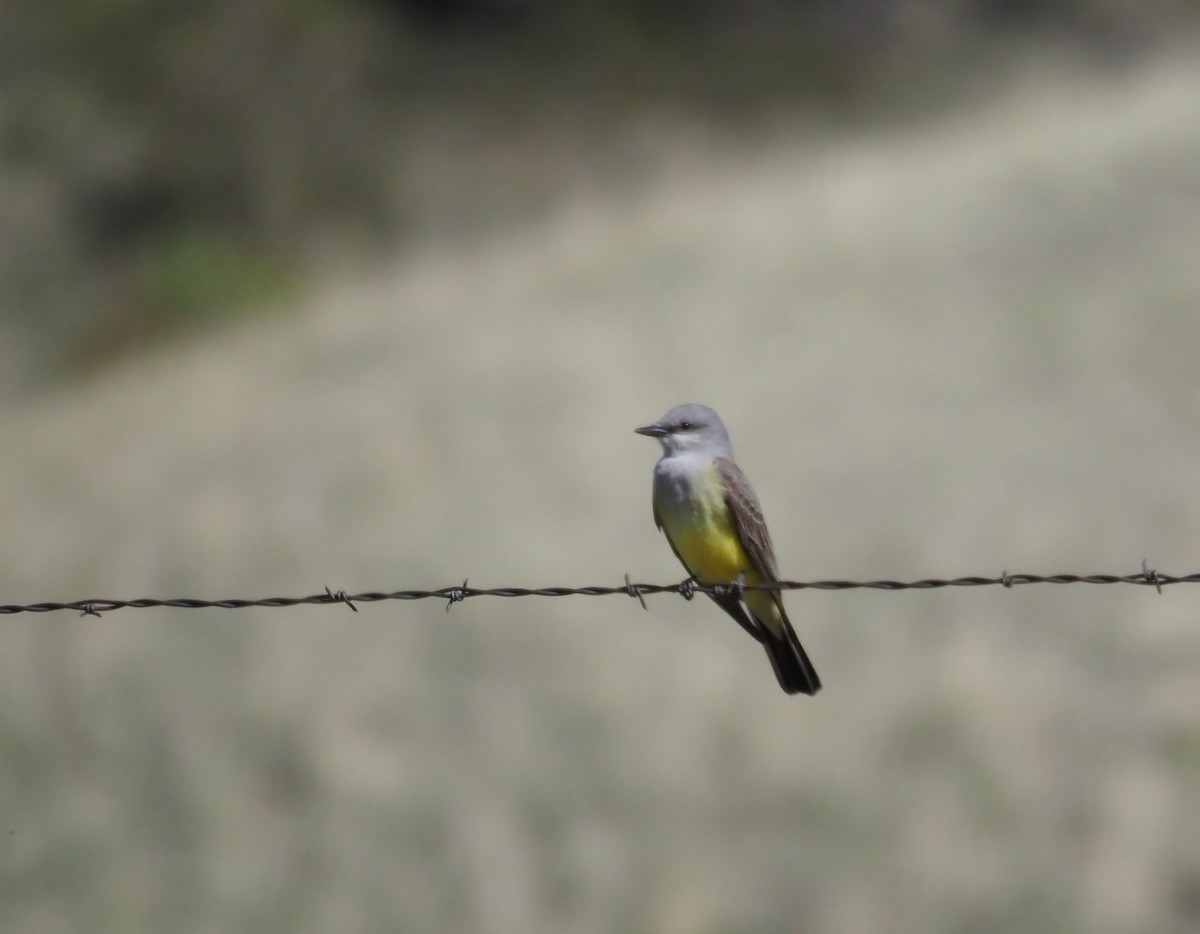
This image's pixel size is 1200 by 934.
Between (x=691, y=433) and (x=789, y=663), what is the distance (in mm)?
1087

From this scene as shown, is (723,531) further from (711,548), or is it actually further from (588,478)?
(588,478)

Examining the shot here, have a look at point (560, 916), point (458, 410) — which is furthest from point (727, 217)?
point (560, 916)

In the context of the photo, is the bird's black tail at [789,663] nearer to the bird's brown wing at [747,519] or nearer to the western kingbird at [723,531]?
the western kingbird at [723,531]

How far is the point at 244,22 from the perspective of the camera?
2923 centimetres

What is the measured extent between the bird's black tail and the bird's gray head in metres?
0.84

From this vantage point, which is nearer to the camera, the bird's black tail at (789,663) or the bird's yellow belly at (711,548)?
the bird's black tail at (789,663)

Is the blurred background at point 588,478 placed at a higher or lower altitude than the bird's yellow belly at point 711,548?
higher

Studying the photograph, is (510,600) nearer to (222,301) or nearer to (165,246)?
(222,301)

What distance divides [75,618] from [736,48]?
70.6 ft

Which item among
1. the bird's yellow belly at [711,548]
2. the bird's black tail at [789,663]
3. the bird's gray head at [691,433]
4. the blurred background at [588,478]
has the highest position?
the blurred background at [588,478]

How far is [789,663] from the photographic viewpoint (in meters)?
6.81

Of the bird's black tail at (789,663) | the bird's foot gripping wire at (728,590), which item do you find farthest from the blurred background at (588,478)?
the bird's foot gripping wire at (728,590)

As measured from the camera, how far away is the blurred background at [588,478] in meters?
12.5

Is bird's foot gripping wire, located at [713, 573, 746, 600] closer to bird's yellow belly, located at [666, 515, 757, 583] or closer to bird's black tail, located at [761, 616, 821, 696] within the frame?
bird's yellow belly, located at [666, 515, 757, 583]
